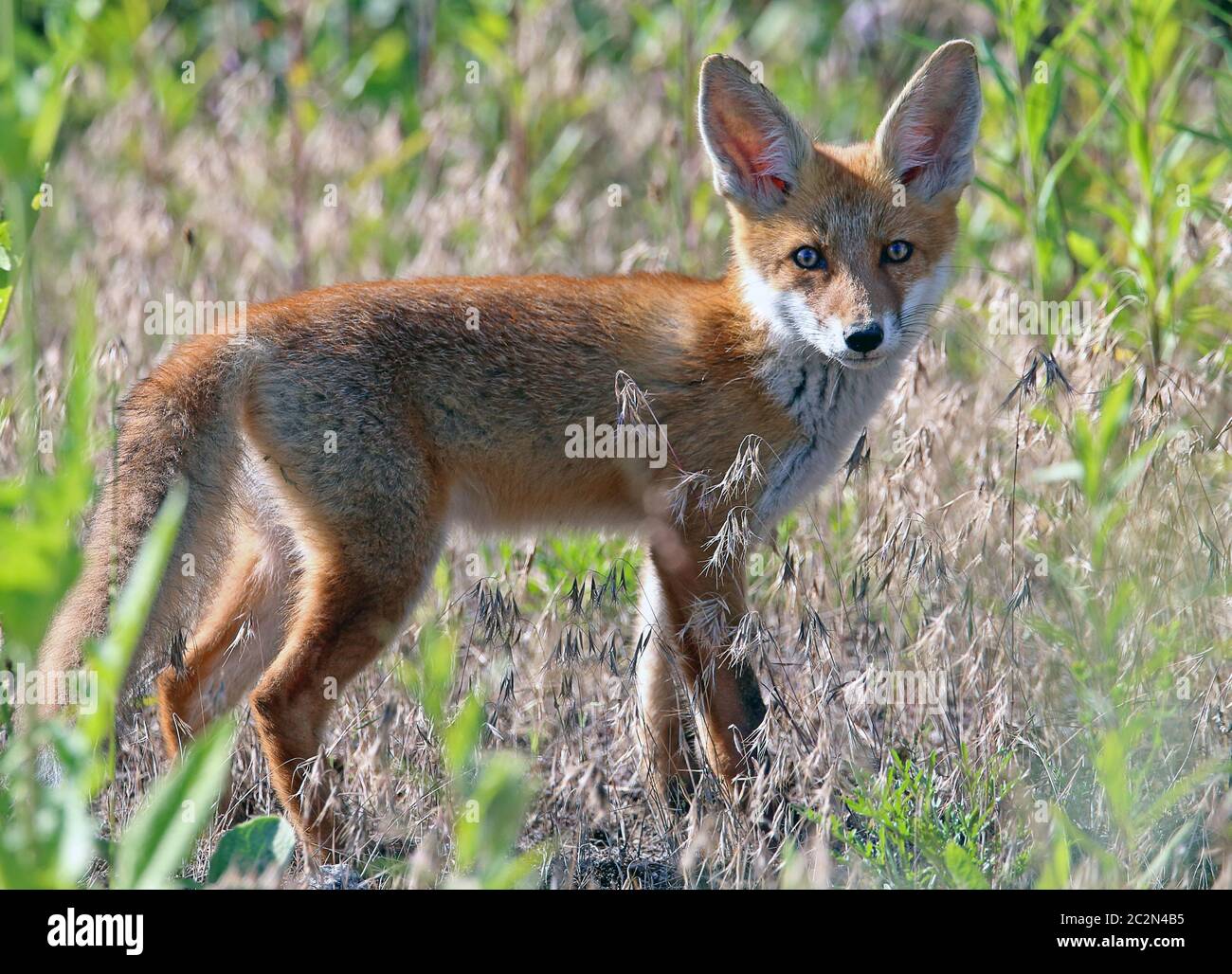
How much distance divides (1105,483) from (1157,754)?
0.73 metres

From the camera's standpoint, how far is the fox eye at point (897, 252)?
3.88 meters

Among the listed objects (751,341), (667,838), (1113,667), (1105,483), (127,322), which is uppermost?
(127,322)

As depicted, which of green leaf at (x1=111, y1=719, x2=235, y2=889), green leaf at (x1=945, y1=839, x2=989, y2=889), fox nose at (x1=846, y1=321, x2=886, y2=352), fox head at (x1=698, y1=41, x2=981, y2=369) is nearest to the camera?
green leaf at (x1=111, y1=719, x2=235, y2=889)

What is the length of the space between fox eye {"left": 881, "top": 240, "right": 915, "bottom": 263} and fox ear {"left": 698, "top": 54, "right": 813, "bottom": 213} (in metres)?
0.39

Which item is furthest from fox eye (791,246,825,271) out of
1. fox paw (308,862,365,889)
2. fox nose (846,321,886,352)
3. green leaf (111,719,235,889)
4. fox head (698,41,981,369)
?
green leaf (111,719,235,889)

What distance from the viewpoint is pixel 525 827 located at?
11.6ft

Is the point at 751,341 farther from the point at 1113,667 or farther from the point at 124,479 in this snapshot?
the point at 124,479

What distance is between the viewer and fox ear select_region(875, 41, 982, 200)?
3.96 metres

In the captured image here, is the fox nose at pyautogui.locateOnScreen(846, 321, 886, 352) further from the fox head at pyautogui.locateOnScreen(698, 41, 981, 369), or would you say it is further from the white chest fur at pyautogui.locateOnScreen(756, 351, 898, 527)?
the white chest fur at pyautogui.locateOnScreen(756, 351, 898, 527)

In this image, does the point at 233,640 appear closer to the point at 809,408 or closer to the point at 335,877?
the point at 335,877

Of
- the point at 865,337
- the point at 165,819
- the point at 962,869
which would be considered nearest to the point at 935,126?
the point at 865,337

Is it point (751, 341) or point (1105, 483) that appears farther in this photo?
point (751, 341)

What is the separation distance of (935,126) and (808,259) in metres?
0.64
